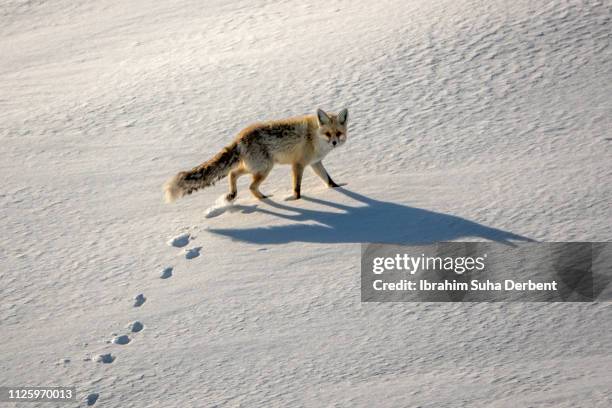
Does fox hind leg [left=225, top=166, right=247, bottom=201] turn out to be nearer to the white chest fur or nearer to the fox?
the fox

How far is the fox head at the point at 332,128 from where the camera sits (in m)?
8.30

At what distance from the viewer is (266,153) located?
8.24 meters

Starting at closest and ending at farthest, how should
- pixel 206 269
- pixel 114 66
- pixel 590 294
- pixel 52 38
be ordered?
pixel 590 294 → pixel 206 269 → pixel 114 66 → pixel 52 38

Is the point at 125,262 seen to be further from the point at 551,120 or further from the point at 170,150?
the point at 551,120

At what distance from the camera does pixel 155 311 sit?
278 inches

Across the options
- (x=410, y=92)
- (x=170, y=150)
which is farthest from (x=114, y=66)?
(x=410, y=92)

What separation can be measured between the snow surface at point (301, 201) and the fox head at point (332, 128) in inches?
19.6

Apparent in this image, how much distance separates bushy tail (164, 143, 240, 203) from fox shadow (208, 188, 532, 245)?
17.8 inches

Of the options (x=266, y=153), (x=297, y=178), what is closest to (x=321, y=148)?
(x=297, y=178)

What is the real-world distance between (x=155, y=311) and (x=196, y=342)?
1.84ft

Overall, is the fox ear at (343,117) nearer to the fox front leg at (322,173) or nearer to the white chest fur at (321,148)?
the white chest fur at (321,148)

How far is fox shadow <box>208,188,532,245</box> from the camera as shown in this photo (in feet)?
24.8

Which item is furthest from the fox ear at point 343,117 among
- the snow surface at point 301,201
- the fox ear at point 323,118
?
the snow surface at point 301,201

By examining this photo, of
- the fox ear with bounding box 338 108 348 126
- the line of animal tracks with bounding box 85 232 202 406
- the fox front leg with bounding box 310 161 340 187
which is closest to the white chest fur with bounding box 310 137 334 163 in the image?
the fox front leg with bounding box 310 161 340 187
